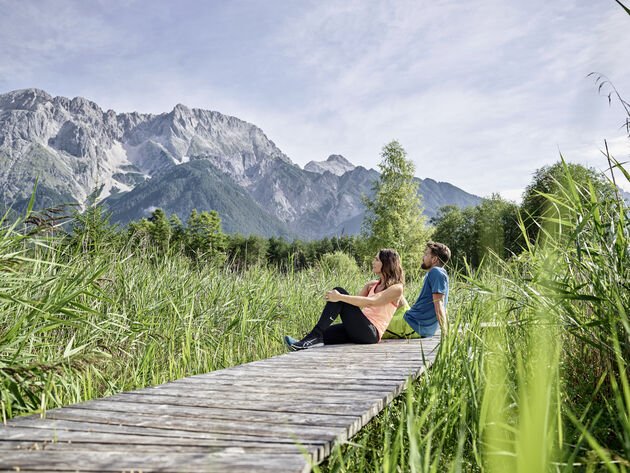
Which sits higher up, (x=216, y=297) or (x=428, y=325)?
(x=216, y=297)

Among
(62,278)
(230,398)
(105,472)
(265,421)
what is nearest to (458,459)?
(265,421)

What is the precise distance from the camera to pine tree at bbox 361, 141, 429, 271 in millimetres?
27359

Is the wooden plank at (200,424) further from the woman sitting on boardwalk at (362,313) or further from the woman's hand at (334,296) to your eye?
the woman's hand at (334,296)

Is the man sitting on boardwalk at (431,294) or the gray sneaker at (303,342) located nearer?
the gray sneaker at (303,342)

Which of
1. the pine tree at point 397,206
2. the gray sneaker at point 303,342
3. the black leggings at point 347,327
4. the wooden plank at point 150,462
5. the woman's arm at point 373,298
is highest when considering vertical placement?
the pine tree at point 397,206

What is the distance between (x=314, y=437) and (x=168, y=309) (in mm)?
3255

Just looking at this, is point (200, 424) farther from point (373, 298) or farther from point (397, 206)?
point (397, 206)

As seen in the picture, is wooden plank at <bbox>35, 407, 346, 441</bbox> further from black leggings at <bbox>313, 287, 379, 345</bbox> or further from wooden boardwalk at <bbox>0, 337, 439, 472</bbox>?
black leggings at <bbox>313, 287, 379, 345</bbox>

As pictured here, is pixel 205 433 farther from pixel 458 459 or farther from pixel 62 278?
pixel 62 278

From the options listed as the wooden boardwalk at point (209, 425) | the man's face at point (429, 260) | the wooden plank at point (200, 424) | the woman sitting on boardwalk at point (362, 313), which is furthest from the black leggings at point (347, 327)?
the wooden plank at point (200, 424)

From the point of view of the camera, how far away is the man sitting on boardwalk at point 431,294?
4555 millimetres

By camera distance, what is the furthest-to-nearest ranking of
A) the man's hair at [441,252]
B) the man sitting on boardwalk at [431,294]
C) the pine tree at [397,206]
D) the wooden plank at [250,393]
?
1. the pine tree at [397,206]
2. the man's hair at [441,252]
3. the man sitting on boardwalk at [431,294]
4. the wooden plank at [250,393]

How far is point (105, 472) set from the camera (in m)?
1.28

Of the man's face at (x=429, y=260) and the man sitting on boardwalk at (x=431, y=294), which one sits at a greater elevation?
the man's face at (x=429, y=260)
